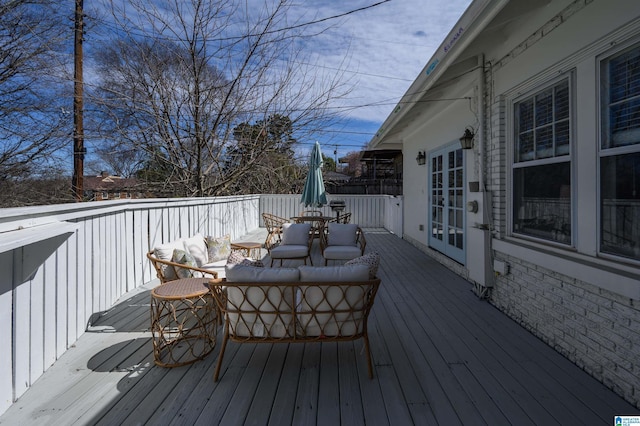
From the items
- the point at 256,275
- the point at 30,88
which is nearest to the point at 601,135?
the point at 256,275

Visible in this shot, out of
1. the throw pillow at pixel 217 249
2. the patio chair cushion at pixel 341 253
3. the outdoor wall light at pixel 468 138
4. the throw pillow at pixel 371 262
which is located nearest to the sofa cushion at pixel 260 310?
the throw pillow at pixel 371 262

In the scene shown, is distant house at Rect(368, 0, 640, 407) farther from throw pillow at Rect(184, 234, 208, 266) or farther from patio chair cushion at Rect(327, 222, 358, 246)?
throw pillow at Rect(184, 234, 208, 266)

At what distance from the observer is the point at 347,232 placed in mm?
5109

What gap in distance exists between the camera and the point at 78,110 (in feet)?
21.9

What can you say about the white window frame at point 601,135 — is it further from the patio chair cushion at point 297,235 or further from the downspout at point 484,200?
the patio chair cushion at point 297,235

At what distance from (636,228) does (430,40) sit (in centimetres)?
486

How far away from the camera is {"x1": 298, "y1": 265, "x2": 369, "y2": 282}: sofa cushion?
2.05 m

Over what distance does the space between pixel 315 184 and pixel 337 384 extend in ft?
20.5

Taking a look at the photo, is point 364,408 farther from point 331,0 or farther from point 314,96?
point 314,96

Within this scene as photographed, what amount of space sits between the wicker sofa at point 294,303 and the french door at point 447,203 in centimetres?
312

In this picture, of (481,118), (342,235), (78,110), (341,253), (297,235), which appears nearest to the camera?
(481,118)

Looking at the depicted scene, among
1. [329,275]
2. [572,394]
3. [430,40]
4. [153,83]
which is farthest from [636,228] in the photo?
[153,83]

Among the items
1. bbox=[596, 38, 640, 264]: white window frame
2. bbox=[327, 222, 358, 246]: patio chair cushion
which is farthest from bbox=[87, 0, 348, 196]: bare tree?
bbox=[596, 38, 640, 264]: white window frame

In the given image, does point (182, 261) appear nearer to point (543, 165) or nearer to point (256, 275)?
point (256, 275)
